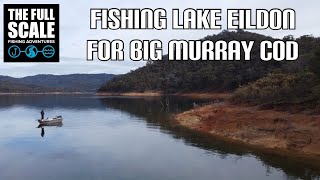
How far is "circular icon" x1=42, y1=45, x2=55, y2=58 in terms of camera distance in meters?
32.9

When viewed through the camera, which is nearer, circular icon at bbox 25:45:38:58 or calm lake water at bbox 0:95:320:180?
calm lake water at bbox 0:95:320:180

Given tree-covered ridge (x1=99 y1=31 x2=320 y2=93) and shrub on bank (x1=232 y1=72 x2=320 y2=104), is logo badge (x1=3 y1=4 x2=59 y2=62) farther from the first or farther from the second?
tree-covered ridge (x1=99 y1=31 x2=320 y2=93)

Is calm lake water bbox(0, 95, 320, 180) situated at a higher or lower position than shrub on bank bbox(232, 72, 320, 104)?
lower

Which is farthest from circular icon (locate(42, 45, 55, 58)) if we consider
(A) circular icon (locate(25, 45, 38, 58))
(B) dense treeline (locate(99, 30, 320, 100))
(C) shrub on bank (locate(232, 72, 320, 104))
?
(B) dense treeline (locate(99, 30, 320, 100))

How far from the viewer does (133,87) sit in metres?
196

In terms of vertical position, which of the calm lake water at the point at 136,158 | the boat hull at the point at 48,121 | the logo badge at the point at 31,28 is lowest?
the calm lake water at the point at 136,158

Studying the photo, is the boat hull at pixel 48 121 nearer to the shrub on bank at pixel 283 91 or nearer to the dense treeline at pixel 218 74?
the shrub on bank at pixel 283 91

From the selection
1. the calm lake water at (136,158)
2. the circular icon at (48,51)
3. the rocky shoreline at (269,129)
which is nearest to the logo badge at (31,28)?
the circular icon at (48,51)

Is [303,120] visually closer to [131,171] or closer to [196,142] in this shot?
[196,142]

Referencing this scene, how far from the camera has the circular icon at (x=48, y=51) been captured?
32.9m

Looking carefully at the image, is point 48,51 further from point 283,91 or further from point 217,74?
A: point 217,74

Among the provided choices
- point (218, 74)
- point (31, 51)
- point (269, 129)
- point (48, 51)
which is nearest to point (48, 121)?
point (48, 51)

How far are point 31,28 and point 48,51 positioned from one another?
9.03ft

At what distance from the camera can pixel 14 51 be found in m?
33.7
